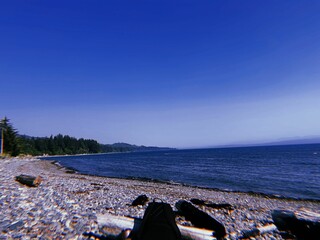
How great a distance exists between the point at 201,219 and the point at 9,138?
73.2m

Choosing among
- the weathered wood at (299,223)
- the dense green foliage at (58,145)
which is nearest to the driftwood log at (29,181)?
the weathered wood at (299,223)

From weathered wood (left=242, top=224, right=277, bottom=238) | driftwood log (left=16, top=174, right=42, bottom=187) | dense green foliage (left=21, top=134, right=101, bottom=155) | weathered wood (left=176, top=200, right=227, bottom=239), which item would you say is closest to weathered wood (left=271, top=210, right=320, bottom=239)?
weathered wood (left=242, top=224, right=277, bottom=238)

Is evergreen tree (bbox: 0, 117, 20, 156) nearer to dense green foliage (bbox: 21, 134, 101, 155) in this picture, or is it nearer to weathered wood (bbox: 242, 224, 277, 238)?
dense green foliage (bbox: 21, 134, 101, 155)

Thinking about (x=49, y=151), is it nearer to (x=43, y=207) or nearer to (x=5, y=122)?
A: (x=5, y=122)

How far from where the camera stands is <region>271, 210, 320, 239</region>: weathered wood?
6.27 meters

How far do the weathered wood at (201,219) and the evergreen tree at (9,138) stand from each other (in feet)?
230

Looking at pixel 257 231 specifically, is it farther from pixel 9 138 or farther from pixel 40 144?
pixel 40 144

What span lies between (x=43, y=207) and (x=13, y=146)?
71.3m

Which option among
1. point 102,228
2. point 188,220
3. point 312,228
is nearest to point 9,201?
point 102,228

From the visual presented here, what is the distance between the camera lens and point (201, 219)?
6785 mm

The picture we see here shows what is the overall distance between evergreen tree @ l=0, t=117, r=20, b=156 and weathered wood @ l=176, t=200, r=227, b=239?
70110mm

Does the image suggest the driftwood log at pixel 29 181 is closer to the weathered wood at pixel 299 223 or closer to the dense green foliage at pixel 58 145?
the weathered wood at pixel 299 223

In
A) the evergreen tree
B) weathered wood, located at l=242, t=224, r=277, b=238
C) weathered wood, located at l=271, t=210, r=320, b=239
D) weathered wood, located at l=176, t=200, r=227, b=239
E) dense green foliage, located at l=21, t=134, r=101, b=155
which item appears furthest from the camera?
dense green foliage, located at l=21, t=134, r=101, b=155

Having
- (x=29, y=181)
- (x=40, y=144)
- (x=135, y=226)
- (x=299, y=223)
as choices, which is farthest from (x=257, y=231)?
(x=40, y=144)
